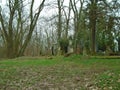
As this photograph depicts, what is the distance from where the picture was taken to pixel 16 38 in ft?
111

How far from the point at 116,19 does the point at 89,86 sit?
18.3m

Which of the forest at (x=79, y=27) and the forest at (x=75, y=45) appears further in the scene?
the forest at (x=79, y=27)

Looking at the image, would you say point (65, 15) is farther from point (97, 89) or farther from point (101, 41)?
point (97, 89)

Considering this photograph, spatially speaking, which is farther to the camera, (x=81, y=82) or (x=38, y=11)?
(x=38, y=11)

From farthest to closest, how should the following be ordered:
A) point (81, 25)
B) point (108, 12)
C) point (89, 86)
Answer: point (81, 25), point (108, 12), point (89, 86)

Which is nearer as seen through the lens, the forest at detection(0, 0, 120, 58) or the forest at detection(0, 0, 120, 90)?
the forest at detection(0, 0, 120, 90)

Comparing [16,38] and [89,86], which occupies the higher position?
[16,38]

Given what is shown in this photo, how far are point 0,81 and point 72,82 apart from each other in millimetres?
2707

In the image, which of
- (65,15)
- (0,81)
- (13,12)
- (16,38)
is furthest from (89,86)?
(65,15)

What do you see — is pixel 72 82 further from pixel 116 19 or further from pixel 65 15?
pixel 65 15

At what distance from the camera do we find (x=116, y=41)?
33188 mm

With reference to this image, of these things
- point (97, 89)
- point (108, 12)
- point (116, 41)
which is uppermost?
point (108, 12)

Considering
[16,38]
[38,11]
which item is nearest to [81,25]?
[38,11]

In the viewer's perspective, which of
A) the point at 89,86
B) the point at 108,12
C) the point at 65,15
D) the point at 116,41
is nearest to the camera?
the point at 89,86
